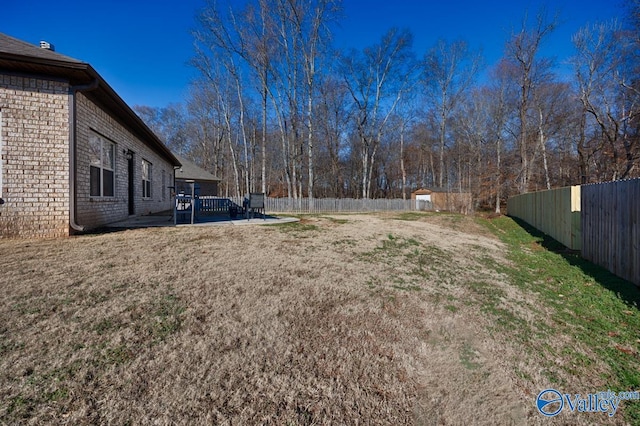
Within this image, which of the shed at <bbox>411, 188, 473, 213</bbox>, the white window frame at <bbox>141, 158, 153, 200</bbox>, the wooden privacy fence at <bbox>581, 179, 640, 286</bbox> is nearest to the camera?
the wooden privacy fence at <bbox>581, 179, 640, 286</bbox>

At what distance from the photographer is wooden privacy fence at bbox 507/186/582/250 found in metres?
7.32

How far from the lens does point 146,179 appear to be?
11.1 meters

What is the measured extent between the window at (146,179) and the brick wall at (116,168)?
20 centimetres

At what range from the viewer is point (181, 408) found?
1554 millimetres

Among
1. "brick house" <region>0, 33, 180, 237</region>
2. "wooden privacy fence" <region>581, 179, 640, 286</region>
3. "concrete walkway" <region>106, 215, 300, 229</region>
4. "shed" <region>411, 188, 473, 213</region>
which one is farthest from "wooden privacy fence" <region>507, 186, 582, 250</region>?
"shed" <region>411, 188, 473, 213</region>

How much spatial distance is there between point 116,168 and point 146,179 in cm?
362

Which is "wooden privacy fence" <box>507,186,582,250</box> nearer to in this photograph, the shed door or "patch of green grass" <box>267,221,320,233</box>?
"patch of green grass" <box>267,221,320,233</box>

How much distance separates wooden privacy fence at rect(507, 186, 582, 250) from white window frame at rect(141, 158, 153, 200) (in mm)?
13782

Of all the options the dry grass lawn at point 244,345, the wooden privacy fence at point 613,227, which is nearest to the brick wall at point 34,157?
the dry grass lawn at point 244,345

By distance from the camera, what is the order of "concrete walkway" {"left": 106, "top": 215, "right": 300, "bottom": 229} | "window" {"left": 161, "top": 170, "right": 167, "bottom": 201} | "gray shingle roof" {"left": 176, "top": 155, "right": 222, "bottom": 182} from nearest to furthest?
"concrete walkway" {"left": 106, "top": 215, "right": 300, "bottom": 229} < "window" {"left": 161, "top": 170, "right": 167, "bottom": 201} < "gray shingle roof" {"left": 176, "top": 155, "right": 222, "bottom": 182}

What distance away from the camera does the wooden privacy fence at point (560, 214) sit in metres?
7.32

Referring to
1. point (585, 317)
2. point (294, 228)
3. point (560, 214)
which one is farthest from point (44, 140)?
point (560, 214)

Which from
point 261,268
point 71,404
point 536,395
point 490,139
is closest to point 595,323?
point 536,395

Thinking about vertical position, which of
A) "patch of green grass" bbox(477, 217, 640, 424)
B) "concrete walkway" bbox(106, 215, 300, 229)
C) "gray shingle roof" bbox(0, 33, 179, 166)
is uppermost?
"gray shingle roof" bbox(0, 33, 179, 166)
